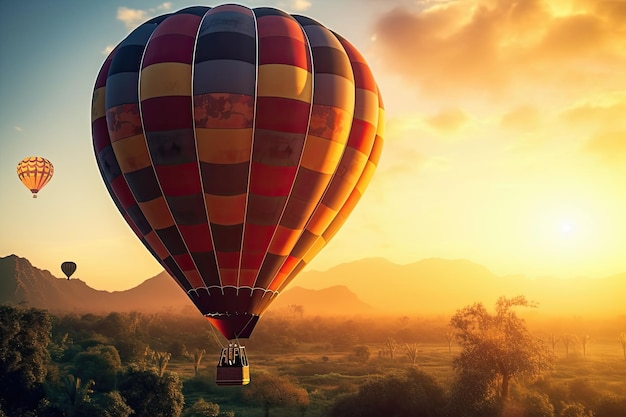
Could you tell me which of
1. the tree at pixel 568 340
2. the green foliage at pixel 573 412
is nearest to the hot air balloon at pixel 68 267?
the green foliage at pixel 573 412

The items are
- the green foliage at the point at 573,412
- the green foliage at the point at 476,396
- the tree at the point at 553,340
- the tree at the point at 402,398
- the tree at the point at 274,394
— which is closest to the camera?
the green foliage at the point at 573,412

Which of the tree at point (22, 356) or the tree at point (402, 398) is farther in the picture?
the tree at point (402, 398)

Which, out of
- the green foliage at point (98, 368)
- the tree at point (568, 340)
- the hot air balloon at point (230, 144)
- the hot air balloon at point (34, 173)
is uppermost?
the hot air balloon at point (34, 173)

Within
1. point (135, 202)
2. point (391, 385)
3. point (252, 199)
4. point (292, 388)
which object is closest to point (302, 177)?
point (252, 199)

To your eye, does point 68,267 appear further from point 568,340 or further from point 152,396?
point 568,340

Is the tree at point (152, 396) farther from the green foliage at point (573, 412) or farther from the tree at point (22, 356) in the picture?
the green foliage at point (573, 412)

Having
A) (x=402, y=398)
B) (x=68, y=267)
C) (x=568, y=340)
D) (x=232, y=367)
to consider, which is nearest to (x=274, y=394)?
(x=402, y=398)

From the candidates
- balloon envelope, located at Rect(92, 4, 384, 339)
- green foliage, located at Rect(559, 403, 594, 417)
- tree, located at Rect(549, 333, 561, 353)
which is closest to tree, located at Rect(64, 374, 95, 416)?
balloon envelope, located at Rect(92, 4, 384, 339)

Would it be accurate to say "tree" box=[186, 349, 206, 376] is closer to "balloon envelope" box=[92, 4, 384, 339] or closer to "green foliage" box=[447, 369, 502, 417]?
"green foliage" box=[447, 369, 502, 417]
